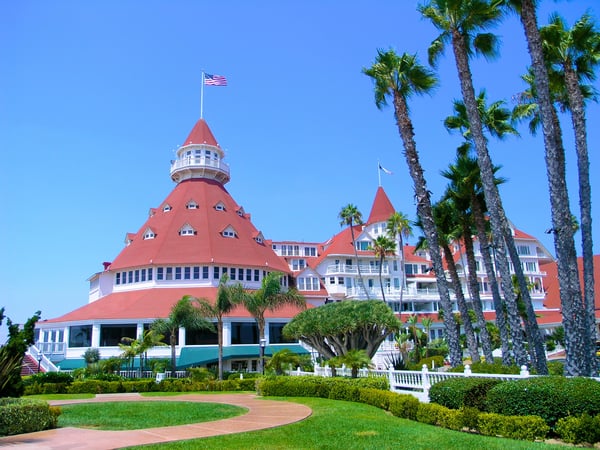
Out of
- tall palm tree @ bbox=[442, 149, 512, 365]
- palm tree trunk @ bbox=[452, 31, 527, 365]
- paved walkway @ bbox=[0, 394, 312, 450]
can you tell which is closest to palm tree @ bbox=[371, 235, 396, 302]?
tall palm tree @ bbox=[442, 149, 512, 365]

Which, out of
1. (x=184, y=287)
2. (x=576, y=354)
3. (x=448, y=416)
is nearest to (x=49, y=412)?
(x=448, y=416)

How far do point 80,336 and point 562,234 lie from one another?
1656 inches

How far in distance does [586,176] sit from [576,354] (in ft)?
25.5

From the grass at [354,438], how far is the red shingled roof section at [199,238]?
117ft

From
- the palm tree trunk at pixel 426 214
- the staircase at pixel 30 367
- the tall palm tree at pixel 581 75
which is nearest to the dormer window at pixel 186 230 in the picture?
the staircase at pixel 30 367

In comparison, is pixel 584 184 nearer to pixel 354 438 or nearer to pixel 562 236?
pixel 562 236

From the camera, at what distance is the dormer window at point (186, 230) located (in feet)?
175

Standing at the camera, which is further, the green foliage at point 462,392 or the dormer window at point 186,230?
the dormer window at point 186,230

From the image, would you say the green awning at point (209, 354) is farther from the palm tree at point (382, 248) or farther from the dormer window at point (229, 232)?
the palm tree at point (382, 248)

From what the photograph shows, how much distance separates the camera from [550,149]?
17.4 meters

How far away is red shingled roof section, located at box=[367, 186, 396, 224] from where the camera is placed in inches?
2603

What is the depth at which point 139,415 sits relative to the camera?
18484 mm

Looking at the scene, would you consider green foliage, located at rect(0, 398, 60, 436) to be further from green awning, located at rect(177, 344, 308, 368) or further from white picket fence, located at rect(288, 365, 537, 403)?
green awning, located at rect(177, 344, 308, 368)

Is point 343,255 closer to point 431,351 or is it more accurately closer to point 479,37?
point 431,351
